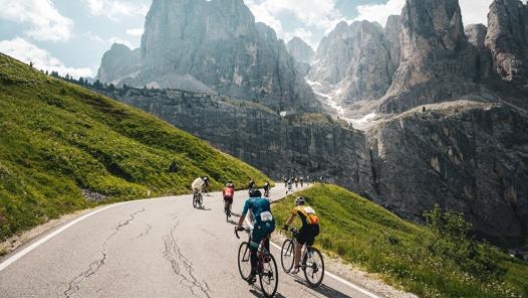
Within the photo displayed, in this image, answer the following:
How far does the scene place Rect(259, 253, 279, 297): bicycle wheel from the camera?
9445 millimetres

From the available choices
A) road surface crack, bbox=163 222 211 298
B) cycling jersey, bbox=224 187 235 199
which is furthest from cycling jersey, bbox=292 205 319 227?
cycling jersey, bbox=224 187 235 199

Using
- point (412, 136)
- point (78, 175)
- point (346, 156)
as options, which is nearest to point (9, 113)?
point (78, 175)

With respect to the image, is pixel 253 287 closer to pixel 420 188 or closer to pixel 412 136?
pixel 420 188

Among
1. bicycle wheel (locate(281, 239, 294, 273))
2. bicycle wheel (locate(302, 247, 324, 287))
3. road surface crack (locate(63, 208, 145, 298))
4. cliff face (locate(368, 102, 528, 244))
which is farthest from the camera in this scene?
cliff face (locate(368, 102, 528, 244))

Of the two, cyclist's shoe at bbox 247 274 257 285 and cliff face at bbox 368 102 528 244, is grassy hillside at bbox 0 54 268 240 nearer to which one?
cyclist's shoe at bbox 247 274 257 285

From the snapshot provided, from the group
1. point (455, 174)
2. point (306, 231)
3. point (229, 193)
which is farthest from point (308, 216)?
point (455, 174)

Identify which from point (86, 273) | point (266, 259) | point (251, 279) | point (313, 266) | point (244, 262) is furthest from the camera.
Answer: point (244, 262)

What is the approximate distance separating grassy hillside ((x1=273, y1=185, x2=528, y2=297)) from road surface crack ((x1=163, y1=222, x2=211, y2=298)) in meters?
6.25

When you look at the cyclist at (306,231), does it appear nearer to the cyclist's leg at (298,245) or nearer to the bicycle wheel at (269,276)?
the cyclist's leg at (298,245)

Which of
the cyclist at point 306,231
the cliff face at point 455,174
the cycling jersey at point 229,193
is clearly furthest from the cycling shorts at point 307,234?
the cliff face at point 455,174

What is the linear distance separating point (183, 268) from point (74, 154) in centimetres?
3406

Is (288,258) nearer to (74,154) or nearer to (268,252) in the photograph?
Answer: (268,252)

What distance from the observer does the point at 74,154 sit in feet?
133

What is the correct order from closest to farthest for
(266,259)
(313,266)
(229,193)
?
(266,259), (313,266), (229,193)
